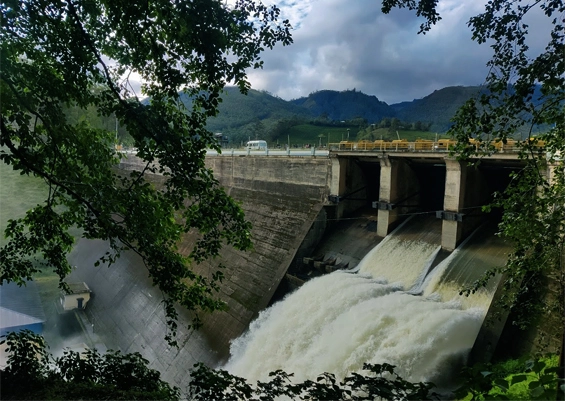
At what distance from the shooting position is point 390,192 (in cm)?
1167

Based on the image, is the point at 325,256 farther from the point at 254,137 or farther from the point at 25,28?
the point at 254,137

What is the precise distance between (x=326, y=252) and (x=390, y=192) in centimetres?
260

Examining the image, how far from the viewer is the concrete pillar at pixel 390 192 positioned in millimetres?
11664

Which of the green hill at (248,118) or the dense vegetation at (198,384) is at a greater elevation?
the green hill at (248,118)

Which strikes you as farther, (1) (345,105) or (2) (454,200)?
(1) (345,105)

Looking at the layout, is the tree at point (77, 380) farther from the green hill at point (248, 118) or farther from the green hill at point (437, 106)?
the green hill at point (437, 106)

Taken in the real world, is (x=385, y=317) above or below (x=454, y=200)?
below

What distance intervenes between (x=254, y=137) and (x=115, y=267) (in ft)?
136

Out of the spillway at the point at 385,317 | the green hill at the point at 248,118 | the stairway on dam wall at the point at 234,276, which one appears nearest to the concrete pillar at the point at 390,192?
the spillway at the point at 385,317

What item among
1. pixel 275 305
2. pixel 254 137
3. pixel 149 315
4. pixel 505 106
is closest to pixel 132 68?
pixel 505 106

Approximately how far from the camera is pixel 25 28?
10.2 feet

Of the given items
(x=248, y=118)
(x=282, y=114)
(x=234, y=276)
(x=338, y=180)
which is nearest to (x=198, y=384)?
(x=234, y=276)

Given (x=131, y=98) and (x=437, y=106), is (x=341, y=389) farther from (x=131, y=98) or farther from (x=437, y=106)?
(x=437, y=106)

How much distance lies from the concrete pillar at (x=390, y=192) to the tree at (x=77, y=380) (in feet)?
28.1
